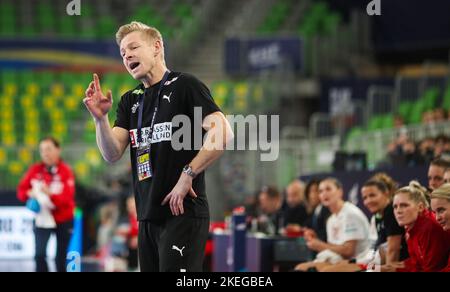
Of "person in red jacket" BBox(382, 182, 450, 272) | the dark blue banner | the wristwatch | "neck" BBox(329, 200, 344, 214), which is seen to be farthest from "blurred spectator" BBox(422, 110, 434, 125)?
the wristwatch

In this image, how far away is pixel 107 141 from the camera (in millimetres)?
5719

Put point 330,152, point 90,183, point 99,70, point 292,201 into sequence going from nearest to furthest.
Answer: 1. point 292,201
2. point 330,152
3. point 90,183
4. point 99,70

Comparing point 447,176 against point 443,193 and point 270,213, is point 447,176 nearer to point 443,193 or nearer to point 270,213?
point 443,193

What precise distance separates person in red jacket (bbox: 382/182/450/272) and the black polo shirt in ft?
7.03

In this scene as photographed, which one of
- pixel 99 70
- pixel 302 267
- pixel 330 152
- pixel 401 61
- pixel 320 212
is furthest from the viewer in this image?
pixel 401 61

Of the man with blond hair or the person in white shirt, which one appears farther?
the person in white shirt

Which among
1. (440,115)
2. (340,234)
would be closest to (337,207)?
(340,234)

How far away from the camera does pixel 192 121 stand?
5.68 meters

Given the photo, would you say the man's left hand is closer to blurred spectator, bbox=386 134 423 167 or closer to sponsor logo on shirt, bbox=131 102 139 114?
sponsor logo on shirt, bbox=131 102 139 114

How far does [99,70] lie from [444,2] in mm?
8634

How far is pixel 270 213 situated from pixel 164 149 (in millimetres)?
8211

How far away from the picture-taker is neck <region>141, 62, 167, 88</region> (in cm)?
575

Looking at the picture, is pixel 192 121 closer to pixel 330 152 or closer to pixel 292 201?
pixel 292 201
